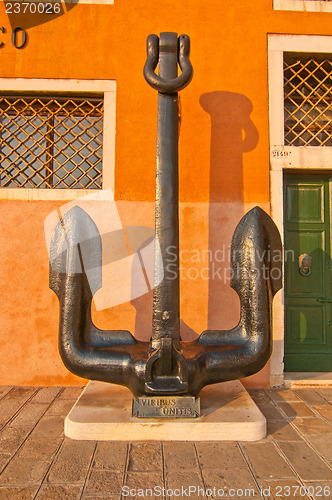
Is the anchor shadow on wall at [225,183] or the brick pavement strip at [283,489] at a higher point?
the anchor shadow on wall at [225,183]

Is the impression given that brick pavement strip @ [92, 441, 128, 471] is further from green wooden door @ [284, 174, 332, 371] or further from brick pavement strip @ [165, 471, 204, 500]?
green wooden door @ [284, 174, 332, 371]

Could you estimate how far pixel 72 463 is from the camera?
184 cm

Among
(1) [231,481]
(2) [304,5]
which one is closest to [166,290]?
(1) [231,481]

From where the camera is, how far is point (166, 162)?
85.6 inches

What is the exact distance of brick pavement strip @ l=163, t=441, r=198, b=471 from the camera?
181 centimetres

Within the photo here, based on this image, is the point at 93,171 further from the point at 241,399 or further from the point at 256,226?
the point at 241,399

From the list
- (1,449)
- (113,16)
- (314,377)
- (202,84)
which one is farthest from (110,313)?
(113,16)

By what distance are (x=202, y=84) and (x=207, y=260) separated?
179cm

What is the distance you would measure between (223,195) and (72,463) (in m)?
2.52

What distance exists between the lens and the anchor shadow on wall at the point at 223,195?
10.4 feet

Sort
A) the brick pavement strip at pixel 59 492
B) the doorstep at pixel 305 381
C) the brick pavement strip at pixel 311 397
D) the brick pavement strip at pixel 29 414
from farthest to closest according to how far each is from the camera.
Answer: the doorstep at pixel 305 381, the brick pavement strip at pixel 311 397, the brick pavement strip at pixel 29 414, the brick pavement strip at pixel 59 492

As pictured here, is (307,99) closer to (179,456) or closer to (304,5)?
(304,5)

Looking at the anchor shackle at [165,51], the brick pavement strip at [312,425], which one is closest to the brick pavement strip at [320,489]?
the brick pavement strip at [312,425]

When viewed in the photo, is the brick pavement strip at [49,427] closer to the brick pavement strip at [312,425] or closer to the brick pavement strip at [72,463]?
the brick pavement strip at [72,463]
